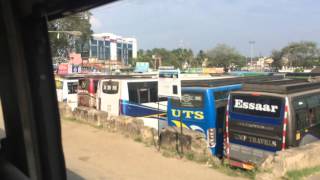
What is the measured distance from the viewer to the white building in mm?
101000

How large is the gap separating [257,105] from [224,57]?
80.5 m

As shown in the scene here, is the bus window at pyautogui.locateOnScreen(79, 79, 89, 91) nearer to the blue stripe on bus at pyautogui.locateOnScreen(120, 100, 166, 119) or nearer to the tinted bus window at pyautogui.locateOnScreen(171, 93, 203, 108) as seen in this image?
the blue stripe on bus at pyautogui.locateOnScreen(120, 100, 166, 119)

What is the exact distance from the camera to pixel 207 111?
38.8 ft

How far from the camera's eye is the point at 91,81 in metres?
18.8

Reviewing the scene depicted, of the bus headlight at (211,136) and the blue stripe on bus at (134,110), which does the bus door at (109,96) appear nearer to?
the blue stripe on bus at (134,110)

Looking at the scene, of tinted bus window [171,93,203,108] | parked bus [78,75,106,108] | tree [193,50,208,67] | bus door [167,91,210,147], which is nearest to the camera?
bus door [167,91,210,147]

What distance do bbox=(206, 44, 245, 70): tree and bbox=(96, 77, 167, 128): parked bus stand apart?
68548mm

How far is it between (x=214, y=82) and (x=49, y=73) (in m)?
8.76

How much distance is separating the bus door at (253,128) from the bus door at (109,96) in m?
6.76

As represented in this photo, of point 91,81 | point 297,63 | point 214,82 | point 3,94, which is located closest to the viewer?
point 3,94

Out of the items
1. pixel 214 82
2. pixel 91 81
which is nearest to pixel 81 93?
pixel 91 81

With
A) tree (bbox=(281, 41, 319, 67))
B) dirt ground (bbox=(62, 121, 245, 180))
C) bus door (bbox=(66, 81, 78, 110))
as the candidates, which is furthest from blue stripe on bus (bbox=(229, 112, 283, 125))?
tree (bbox=(281, 41, 319, 67))

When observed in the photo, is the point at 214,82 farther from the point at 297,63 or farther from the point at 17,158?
the point at 297,63

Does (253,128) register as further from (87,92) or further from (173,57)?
(173,57)
